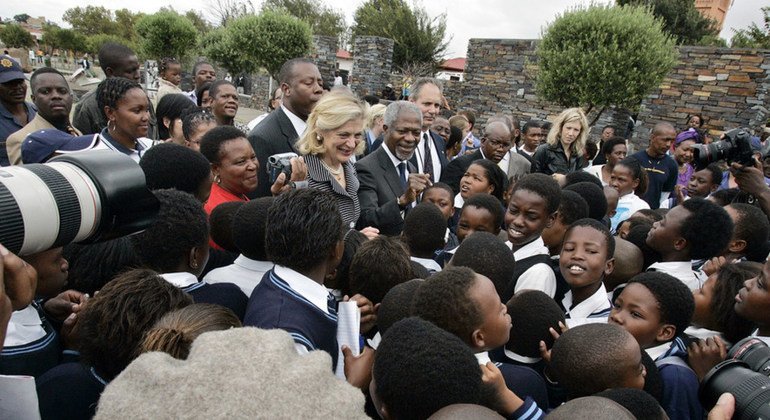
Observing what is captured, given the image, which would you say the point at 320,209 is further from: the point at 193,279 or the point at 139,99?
the point at 139,99

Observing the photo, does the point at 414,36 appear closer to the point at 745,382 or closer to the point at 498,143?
the point at 498,143

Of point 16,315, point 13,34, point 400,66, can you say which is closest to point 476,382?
point 16,315

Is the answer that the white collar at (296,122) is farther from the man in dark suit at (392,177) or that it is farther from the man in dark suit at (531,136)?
the man in dark suit at (531,136)

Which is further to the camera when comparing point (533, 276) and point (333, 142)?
point (333, 142)

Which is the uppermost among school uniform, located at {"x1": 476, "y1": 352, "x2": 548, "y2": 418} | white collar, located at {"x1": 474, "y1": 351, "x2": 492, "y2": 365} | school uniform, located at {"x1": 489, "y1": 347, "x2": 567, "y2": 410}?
white collar, located at {"x1": 474, "y1": 351, "x2": 492, "y2": 365}

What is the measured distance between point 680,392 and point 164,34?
1771cm

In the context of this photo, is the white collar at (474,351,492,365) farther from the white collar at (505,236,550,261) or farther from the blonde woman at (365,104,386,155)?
the blonde woman at (365,104,386,155)

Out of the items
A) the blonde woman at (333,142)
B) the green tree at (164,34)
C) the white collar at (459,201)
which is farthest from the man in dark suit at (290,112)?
the green tree at (164,34)

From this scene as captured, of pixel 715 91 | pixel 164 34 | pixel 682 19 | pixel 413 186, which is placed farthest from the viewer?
pixel 682 19

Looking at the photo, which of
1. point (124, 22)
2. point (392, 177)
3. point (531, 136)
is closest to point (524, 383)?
point (392, 177)

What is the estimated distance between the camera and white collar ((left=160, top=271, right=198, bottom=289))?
1.74 meters

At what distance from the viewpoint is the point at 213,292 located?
5.67 feet

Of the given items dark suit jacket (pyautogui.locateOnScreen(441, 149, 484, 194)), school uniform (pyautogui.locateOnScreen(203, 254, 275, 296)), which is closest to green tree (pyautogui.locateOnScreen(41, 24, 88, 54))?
dark suit jacket (pyautogui.locateOnScreen(441, 149, 484, 194))

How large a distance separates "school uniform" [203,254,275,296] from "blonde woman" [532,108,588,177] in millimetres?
4110
